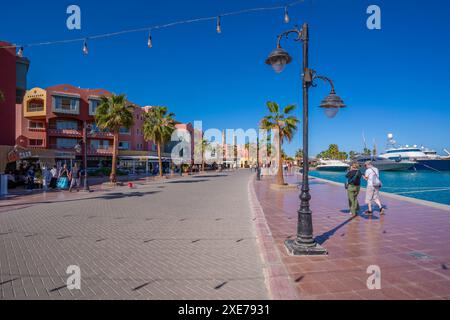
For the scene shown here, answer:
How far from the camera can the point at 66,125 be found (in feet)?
133

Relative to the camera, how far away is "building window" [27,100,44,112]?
3841 cm

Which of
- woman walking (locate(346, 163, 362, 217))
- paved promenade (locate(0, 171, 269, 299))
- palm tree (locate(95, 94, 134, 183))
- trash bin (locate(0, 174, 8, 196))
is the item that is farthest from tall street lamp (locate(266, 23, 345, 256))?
palm tree (locate(95, 94, 134, 183))

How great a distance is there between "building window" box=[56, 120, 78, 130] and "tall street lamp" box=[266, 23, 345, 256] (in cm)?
4352

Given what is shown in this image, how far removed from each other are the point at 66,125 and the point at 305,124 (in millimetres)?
44651

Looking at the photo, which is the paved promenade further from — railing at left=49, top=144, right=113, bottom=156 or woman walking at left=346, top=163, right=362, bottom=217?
railing at left=49, top=144, right=113, bottom=156

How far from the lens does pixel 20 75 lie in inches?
1430

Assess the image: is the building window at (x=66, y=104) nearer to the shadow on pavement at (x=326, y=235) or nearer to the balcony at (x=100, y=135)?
the balcony at (x=100, y=135)

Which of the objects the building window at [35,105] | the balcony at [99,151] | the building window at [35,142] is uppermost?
the building window at [35,105]

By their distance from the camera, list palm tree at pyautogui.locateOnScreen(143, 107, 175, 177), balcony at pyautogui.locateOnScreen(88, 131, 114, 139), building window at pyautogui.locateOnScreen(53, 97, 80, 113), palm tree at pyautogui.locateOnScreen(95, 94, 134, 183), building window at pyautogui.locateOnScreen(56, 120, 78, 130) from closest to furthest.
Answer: palm tree at pyautogui.locateOnScreen(95, 94, 134, 183) < palm tree at pyautogui.locateOnScreen(143, 107, 175, 177) < building window at pyautogui.locateOnScreen(53, 97, 80, 113) < building window at pyautogui.locateOnScreen(56, 120, 78, 130) < balcony at pyautogui.locateOnScreen(88, 131, 114, 139)

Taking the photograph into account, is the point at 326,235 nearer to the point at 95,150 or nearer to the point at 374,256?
the point at 374,256

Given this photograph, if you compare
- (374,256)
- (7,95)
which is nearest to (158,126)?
(7,95)

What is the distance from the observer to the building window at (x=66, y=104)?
38562 mm

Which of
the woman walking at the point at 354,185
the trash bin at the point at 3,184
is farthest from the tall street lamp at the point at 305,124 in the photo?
the trash bin at the point at 3,184

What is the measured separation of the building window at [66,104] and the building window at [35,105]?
2087mm
